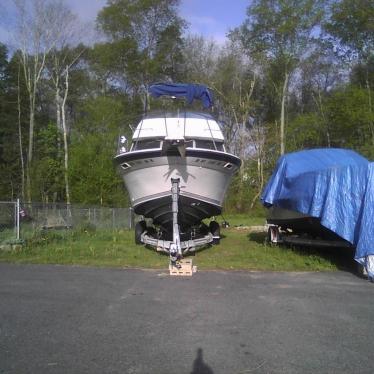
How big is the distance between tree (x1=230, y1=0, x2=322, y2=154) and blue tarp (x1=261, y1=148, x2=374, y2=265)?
2513cm

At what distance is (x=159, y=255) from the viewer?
13.3m

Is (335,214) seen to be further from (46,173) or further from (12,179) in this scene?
(12,179)

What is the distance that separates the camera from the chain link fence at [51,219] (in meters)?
15.0

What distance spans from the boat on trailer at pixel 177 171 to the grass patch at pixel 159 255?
555mm

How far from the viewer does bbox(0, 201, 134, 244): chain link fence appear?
1502cm

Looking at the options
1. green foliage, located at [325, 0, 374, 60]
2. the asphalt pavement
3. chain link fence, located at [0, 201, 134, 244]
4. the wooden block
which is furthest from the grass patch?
green foliage, located at [325, 0, 374, 60]

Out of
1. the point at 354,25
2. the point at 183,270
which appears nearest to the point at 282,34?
the point at 354,25

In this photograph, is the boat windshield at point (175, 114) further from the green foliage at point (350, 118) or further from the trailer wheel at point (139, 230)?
the green foliage at point (350, 118)

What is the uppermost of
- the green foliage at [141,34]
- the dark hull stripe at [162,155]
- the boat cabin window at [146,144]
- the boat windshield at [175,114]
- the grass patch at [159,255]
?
the green foliage at [141,34]

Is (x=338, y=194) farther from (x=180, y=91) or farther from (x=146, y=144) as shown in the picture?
(x=180, y=91)

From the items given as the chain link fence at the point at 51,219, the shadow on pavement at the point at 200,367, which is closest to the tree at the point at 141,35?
the chain link fence at the point at 51,219

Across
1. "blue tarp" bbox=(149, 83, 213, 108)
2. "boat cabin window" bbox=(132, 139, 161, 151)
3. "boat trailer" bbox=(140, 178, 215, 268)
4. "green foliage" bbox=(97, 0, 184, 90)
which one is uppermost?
"green foliage" bbox=(97, 0, 184, 90)

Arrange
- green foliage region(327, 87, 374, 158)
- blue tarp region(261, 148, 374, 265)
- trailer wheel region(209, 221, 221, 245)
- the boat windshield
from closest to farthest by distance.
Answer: blue tarp region(261, 148, 374, 265) < the boat windshield < trailer wheel region(209, 221, 221, 245) < green foliage region(327, 87, 374, 158)

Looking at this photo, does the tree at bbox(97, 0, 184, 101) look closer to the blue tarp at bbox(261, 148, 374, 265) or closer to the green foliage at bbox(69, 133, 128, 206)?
the green foliage at bbox(69, 133, 128, 206)
